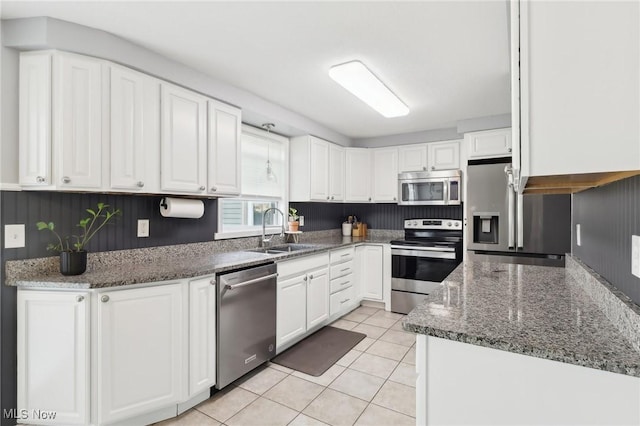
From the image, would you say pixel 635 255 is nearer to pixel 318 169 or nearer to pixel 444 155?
pixel 318 169

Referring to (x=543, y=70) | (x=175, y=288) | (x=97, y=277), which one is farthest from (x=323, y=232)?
(x=543, y=70)

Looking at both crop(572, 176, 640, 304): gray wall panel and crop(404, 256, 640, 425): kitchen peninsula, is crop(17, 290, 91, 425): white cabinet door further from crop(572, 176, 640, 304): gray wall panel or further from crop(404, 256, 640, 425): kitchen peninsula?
crop(572, 176, 640, 304): gray wall panel

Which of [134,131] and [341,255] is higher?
[134,131]

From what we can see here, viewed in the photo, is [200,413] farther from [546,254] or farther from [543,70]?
[546,254]

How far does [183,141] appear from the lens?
2326mm

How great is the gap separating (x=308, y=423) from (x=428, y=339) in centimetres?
126

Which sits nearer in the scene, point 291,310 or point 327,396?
point 327,396

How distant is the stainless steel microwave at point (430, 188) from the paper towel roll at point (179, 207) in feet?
9.26

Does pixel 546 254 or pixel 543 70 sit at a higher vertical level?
pixel 543 70

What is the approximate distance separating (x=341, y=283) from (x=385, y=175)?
1767mm

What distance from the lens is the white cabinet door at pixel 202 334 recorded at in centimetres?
200

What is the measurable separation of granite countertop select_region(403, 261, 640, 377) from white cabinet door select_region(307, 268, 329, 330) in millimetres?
1686

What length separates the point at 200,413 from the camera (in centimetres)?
200

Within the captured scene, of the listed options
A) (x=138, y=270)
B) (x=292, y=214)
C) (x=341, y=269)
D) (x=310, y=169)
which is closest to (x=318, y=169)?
(x=310, y=169)
